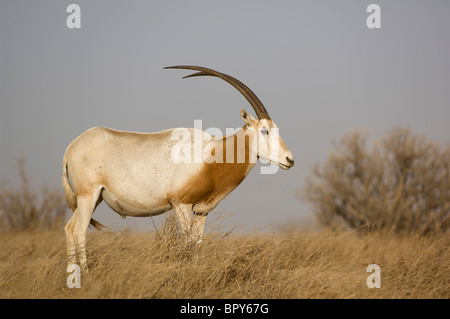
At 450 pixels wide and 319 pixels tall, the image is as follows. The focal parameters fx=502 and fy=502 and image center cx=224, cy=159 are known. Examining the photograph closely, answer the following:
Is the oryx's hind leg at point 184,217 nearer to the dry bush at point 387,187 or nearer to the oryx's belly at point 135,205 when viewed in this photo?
the oryx's belly at point 135,205

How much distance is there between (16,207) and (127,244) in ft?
29.6

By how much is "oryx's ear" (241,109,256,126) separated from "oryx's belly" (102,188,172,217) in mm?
1645

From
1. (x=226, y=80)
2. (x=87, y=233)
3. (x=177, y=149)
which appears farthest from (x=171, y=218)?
(x=226, y=80)

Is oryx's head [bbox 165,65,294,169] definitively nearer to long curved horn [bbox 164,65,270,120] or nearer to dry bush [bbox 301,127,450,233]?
long curved horn [bbox 164,65,270,120]

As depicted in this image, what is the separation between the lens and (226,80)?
24.9 ft

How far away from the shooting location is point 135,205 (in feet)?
24.1

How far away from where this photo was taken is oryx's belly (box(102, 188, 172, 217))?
7.27 meters

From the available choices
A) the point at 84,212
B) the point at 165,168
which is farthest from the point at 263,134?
the point at 84,212

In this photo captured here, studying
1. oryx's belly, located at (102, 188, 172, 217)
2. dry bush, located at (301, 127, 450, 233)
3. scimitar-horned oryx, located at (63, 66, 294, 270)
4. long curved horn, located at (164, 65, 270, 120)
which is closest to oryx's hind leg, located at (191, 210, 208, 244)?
scimitar-horned oryx, located at (63, 66, 294, 270)

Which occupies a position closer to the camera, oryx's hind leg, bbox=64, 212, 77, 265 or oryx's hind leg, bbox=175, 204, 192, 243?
oryx's hind leg, bbox=175, 204, 192, 243

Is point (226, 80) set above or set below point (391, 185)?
above

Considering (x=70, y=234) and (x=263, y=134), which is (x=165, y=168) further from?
(x=70, y=234)

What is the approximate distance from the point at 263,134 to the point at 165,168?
4.90 ft
